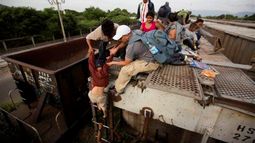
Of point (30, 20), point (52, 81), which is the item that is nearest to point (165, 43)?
point (52, 81)

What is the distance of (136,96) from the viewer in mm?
1996

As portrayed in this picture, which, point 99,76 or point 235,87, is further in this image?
point 99,76

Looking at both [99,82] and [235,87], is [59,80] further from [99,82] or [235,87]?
[235,87]

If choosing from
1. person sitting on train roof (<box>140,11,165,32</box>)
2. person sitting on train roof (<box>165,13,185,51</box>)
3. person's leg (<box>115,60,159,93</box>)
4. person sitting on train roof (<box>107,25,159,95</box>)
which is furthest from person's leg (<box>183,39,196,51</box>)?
person's leg (<box>115,60,159,93</box>)

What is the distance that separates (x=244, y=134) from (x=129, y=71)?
5.19 ft

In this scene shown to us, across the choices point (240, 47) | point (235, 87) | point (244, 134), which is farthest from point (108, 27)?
point (240, 47)

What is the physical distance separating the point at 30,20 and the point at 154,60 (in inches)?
570

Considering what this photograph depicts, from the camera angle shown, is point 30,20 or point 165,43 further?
point 30,20

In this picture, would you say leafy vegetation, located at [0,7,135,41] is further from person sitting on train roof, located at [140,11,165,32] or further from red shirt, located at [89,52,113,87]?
red shirt, located at [89,52,113,87]

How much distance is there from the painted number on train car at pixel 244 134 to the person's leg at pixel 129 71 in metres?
1.32

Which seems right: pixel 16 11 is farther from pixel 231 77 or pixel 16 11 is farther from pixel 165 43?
pixel 231 77

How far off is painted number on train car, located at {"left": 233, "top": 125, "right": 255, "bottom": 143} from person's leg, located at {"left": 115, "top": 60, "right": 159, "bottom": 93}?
4.34ft

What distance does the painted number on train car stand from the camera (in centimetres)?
155

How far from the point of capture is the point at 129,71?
2018 mm
